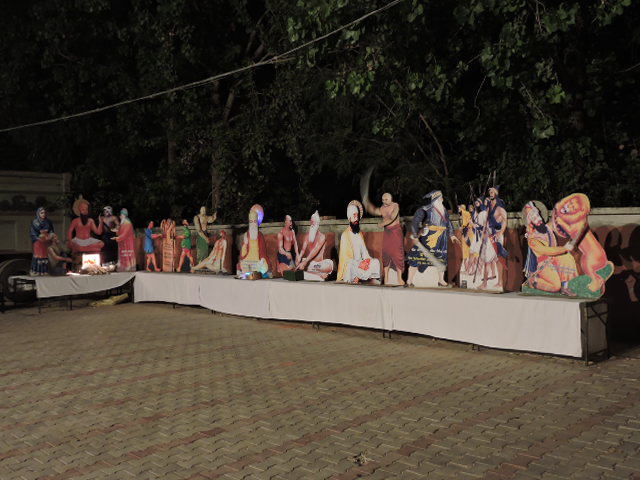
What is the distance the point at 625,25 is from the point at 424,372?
9.22 m

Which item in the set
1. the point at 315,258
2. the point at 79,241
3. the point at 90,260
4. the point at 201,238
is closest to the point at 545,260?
the point at 315,258

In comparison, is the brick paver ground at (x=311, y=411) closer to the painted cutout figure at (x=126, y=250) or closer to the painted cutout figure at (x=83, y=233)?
the painted cutout figure at (x=126, y=250)

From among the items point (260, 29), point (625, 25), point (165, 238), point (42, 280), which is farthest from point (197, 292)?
point (625, 25)

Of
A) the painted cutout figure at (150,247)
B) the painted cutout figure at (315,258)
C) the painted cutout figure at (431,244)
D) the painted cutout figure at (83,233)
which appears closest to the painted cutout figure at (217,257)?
the painted cutout figure at (150,247)

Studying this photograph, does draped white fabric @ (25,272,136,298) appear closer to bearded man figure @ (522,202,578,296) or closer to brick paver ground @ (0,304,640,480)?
brick paver ground @ (0,304,640,480)

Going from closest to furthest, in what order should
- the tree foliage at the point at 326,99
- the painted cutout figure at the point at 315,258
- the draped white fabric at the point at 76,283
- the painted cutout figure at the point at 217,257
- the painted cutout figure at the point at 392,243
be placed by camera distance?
the painted cutout figure at the point at 392,243 → the tree foliage at the point at 326,99 → the painted cutout figure at the point at 315,258 → the painted cutout figure at the point at 217,257 → the draped white fabric at the point at 76,283

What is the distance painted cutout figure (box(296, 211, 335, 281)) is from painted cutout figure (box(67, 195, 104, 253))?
7.22 m

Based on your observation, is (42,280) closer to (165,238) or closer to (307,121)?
(165,238)

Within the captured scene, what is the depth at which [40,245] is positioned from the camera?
15289mm

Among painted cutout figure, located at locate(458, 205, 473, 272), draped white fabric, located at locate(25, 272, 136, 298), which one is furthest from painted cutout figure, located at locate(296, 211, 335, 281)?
draped white fabric, located at locate(25, 272, 136, 298)

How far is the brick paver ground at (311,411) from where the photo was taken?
14.8 feet

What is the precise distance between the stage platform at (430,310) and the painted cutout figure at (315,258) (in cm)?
48

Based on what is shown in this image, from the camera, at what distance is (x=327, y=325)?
11250mm

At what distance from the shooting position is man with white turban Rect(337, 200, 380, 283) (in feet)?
34.2
